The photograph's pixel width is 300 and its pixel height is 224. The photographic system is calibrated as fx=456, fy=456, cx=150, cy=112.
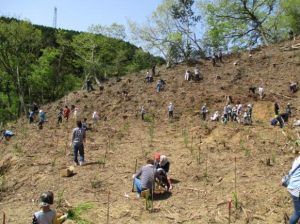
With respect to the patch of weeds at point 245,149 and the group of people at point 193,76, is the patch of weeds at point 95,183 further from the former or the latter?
the group of people at point 193,76

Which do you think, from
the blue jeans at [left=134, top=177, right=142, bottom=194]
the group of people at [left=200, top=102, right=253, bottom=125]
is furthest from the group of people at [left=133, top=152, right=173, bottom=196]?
the group of people at [left=200, top=102, right=253, bottom=125]

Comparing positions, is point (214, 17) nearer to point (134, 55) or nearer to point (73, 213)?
point (134, 55)

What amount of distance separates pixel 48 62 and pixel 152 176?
34925 millimetres

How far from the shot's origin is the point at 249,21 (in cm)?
4534

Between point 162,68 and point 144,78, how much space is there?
3.06 m

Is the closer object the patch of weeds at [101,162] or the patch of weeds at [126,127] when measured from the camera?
the patch of weeds at [101,162]

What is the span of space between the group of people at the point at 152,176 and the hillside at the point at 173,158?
34cm

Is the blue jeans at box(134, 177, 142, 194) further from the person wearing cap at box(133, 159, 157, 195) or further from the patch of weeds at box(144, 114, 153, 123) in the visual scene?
the patch of weeds at box(144, 114, 153, 123)

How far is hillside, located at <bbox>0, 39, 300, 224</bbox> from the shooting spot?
10.3 meters

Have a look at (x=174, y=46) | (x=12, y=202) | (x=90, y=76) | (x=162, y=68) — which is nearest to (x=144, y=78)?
(x=162, y=68)

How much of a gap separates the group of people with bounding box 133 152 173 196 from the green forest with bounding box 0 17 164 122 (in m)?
29.1

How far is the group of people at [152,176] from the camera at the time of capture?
1066 cm

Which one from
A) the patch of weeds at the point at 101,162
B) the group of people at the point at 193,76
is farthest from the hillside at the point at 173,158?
the group of people at the point at 193,76

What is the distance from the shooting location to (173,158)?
49.1 feet
